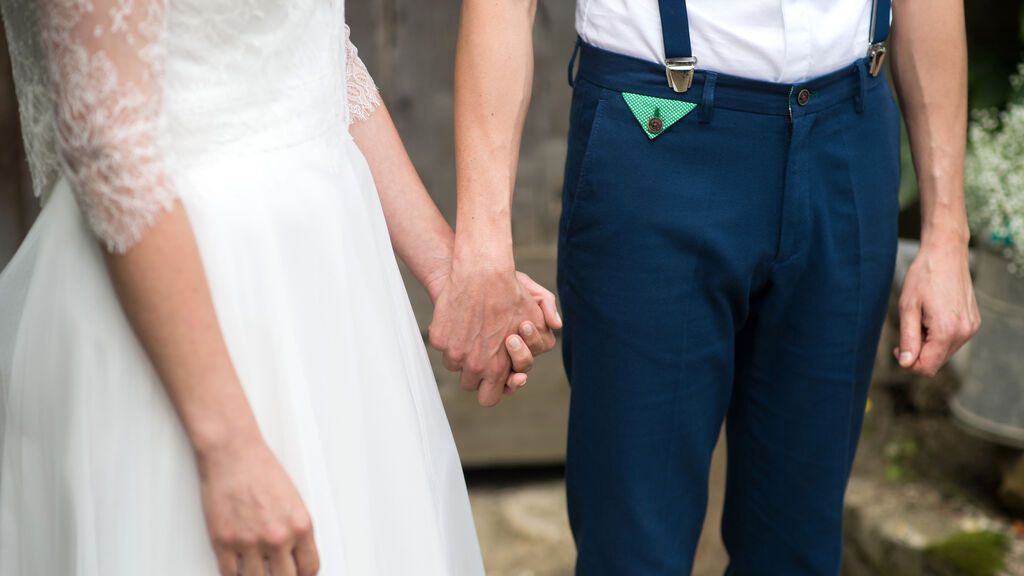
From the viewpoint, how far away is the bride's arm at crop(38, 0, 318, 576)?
1.04 metres

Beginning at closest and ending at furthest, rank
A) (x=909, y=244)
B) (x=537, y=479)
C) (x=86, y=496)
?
(x=86, y=496) → (x=909, y=244) → (x=537, y=479)

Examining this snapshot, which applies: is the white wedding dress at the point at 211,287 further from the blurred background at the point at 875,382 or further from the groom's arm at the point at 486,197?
the blurred background at the point at 875,382

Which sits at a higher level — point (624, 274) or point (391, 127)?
point (391, 127)

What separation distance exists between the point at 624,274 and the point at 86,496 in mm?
746

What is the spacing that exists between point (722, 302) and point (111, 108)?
85 cm

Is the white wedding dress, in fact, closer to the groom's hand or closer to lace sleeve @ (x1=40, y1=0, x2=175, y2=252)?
lace sleeve @ (x1=40, y1=0, x2=175, y2=252)

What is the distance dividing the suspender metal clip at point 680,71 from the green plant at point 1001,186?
1.33 metres

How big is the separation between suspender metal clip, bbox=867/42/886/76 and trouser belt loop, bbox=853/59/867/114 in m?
0.02

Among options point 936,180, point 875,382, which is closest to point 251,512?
point 936,180

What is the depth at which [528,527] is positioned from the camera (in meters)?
3.12

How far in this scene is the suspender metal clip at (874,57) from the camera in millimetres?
1626

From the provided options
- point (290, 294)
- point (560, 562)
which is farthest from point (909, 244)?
point (290, 294)

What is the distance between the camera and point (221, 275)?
1.14m

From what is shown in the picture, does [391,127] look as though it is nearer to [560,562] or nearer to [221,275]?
[221,275]
